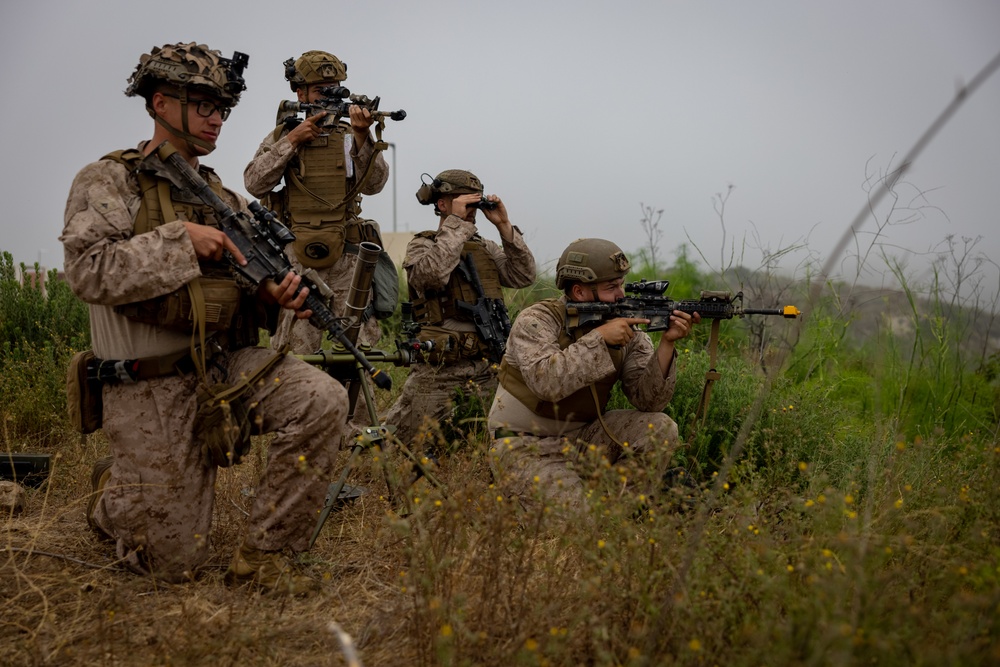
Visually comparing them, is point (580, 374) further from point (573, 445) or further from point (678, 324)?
point (678, 324)

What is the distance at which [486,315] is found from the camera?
20.0 ft

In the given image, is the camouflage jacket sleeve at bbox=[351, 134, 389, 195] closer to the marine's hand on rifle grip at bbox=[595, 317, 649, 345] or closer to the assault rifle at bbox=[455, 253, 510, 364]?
the assault rifle at bbox=[455, 253, 510, 364]

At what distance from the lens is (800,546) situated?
300cm

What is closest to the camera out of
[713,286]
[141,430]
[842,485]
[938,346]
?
[141,430]

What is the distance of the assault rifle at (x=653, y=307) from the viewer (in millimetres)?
4688

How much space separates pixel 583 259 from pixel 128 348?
7.86ft

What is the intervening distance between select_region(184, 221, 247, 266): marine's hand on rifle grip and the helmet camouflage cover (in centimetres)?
65

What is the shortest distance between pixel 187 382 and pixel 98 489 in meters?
0.84

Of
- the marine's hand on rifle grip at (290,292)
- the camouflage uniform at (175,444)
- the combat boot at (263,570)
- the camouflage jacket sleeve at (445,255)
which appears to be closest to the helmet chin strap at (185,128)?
the camouflage uniform at (175,444)

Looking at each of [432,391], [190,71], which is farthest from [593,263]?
[190,71]

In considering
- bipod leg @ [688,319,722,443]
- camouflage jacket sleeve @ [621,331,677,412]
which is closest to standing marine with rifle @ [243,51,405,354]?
camouflage jacket sleeve @ [621,331,677,412]

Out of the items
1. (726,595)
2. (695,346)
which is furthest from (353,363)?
(695,346)

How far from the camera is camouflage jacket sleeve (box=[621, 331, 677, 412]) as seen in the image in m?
4.88

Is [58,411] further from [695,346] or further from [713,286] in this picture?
[713,286]
